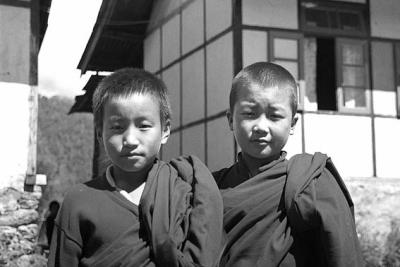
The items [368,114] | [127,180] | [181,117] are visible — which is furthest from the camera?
[181,117]

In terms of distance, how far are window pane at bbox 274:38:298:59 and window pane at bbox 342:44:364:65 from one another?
0.93m

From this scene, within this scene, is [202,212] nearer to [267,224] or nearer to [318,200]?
[267,224]

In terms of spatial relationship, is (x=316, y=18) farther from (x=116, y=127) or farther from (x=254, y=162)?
(x=116, y=127)

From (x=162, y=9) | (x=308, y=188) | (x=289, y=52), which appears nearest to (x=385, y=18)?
(x=289, y=52)

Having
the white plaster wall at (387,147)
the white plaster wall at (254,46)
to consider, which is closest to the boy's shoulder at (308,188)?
the white plaster wall at (254,46)

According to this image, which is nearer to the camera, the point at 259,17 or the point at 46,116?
the point at 259,17

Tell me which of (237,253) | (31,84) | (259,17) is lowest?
(237,253)

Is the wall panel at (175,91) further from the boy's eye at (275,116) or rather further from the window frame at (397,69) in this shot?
the boy's eye at (275,116)

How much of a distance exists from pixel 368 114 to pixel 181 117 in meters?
3.28

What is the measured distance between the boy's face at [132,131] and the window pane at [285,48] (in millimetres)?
7737

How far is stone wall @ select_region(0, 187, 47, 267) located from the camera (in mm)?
9086

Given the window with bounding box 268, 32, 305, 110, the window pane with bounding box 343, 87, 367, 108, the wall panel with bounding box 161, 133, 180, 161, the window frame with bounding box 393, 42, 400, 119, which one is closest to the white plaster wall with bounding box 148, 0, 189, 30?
the wall panel with bounding box 161, 133, 180, 161

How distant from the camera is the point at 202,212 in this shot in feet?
6.74

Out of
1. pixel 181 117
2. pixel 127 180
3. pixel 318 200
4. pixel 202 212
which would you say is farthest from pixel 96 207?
pixel 181 117
